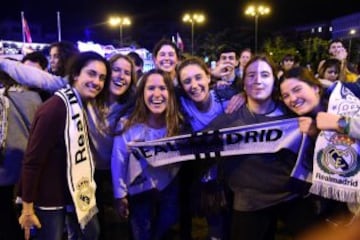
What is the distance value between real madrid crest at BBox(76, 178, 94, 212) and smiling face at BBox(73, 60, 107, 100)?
2.36 feet

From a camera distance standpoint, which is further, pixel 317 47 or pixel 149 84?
pixel 317 47

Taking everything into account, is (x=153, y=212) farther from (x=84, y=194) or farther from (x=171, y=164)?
(x=84, y=194)

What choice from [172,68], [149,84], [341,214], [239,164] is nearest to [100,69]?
[149,84]

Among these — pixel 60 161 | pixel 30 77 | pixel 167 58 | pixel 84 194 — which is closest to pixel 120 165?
pixel 84 194

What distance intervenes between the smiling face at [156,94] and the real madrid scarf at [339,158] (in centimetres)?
136

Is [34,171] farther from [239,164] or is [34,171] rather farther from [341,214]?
[341,214]

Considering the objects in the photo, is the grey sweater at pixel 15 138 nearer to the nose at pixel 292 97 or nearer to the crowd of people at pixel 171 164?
the crowd of people at pixel 171 164

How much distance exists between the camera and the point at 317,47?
41688mm

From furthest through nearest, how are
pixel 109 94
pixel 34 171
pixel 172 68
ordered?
pixel 172 68 < pixel 109 94 < pixel 34 171

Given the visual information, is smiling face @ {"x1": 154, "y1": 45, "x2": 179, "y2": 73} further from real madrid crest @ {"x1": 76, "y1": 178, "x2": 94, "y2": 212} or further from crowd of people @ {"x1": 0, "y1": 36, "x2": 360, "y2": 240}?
real madrid crest @ {"x1": 76, "y1": 178, "x2": 94, "y2": 212}

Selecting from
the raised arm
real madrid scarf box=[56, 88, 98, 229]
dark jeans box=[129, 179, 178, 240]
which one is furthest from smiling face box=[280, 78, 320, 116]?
the raised arm

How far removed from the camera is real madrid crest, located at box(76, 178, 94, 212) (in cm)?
347

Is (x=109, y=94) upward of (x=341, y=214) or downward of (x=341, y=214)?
upward

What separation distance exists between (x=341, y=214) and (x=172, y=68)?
2744mm
